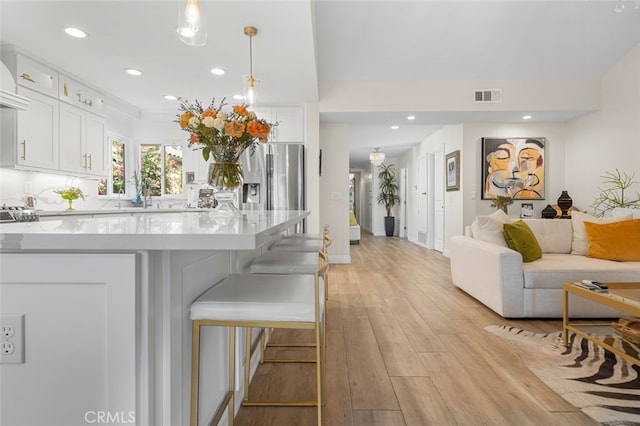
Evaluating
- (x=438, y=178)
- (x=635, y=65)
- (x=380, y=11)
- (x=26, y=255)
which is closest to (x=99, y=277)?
(x=26, y=255)

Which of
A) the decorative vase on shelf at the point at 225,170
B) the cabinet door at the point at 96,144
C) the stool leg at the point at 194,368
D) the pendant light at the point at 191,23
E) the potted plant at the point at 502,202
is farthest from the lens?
the potted plant at the point at 502,202

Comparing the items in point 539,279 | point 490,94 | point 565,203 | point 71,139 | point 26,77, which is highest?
point 490,94

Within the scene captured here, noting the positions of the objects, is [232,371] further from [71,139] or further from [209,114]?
[71,139]

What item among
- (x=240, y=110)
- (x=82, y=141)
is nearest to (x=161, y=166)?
(x=82, y=141)

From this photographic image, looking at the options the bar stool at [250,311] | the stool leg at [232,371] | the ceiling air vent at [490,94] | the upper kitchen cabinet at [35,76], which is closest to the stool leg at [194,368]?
the bar stool at [250,311]

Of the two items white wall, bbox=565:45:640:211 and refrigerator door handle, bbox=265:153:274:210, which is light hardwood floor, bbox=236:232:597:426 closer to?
refrigerator door handle, bbox=265:153:274:210

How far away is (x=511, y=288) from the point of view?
9.40 ft

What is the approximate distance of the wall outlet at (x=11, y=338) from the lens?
868 mm

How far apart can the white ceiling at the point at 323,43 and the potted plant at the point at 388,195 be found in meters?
4.86

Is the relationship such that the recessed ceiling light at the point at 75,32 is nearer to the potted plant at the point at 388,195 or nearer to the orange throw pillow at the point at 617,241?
the orange throw pillow at the point at 617,241

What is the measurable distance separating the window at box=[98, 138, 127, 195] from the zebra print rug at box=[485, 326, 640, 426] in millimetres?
5200

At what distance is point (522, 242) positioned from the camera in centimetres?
309

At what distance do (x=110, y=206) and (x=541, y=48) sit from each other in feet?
20.7

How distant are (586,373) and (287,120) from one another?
171 inches
